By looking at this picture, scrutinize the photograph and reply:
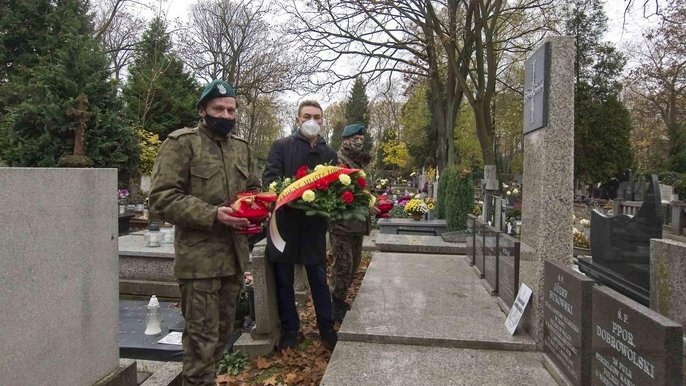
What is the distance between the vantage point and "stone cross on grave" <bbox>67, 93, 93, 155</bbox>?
13.5m

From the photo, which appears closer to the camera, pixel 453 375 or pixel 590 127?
pixel 453 375

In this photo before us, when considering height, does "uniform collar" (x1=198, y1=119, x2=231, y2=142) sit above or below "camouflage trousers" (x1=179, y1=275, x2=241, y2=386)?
above

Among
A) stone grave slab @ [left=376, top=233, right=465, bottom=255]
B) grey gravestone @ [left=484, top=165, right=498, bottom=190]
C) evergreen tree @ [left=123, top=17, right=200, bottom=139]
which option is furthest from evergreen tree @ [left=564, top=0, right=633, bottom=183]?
stone grave slab @ [left=376, top=233, right=465, bottom=255]

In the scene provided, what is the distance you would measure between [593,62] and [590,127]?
4.87 metres

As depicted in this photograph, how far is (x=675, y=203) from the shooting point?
52.0ft

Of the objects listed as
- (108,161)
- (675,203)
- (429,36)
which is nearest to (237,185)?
(108,161)

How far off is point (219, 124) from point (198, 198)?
510 mm

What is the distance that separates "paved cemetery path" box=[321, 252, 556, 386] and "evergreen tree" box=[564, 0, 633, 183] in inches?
1339

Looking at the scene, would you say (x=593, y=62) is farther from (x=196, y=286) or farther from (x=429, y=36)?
(x=196, y=286)

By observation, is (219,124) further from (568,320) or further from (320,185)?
(568,320)

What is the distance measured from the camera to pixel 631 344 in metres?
2.11

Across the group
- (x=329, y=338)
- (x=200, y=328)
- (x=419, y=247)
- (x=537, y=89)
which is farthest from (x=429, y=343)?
(x=419, y=247)

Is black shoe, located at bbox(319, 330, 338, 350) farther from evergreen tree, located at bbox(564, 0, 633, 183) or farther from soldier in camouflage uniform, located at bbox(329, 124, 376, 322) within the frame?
evergreen tree, located at bbox(564, 0, 633, 183)

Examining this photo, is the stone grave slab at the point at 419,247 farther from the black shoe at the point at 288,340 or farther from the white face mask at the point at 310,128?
the white face mask at the point at 310,128
